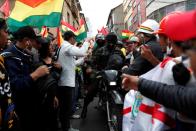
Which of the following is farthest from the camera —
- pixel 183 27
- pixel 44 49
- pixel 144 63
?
pixel 44 49

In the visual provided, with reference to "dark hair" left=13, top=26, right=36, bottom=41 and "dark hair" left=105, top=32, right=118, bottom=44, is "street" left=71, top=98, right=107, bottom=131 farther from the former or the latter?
"dark hair" left=13, top=26, right=36, bottom=41

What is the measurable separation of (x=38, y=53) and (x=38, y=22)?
804 millimetres

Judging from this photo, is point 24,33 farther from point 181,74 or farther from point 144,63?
point 181,74

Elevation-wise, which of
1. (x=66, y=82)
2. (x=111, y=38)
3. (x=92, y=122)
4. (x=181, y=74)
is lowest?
(x=92, y=122)

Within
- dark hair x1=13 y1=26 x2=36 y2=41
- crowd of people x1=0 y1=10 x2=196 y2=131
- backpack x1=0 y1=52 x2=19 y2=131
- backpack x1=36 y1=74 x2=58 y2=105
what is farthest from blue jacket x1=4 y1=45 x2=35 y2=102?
backpack x1=0 y1=52 x2=19 y2=131

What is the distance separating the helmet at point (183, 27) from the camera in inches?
71.8

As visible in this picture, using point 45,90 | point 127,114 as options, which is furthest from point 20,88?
point 127,114

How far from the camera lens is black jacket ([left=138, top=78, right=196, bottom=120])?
196 cm

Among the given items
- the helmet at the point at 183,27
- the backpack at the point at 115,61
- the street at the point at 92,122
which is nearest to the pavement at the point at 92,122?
the street at the point at 92,122

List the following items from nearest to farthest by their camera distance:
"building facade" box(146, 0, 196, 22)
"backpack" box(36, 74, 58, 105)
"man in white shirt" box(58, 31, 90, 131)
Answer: "backpack" box(36, 74, 58, 105) < "man in white shirt" box(58, 31, 90, 131) < "building facade" box(146, 0, 196, 22)

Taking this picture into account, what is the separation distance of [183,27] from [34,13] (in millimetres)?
4816

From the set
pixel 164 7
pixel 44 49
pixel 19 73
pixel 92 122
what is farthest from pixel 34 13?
pixel 164 7

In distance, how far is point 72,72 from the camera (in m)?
7.06

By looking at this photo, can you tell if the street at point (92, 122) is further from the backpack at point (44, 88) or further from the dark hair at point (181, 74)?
the dark hair at point (181, 74)
